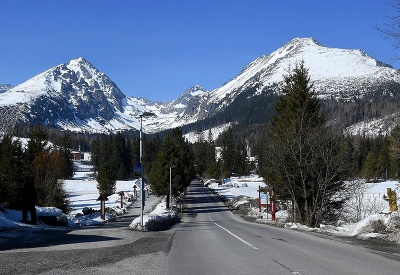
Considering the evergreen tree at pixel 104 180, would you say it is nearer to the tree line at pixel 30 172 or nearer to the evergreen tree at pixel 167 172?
the evergreen tree at pixel 167 172

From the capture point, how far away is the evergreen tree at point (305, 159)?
29.2m

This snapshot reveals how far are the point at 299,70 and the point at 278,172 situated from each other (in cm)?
797

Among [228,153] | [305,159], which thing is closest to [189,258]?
[305,159]

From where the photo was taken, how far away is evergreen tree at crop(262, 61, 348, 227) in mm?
29227

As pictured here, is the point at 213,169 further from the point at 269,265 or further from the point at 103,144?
the point at 269,265

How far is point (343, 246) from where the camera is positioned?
648 inches

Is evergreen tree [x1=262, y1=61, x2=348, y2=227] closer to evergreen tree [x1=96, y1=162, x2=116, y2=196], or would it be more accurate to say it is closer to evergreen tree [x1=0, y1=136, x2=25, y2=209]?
evergreen tree [x1=0, y1=136, x2=25, y2=209]

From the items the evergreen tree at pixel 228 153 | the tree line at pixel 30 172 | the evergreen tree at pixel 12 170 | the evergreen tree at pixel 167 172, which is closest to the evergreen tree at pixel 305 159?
the tree line at pixel 30 172

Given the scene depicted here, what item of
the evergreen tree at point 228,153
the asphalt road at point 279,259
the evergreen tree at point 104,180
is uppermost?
the evergreen tree at point 228,153

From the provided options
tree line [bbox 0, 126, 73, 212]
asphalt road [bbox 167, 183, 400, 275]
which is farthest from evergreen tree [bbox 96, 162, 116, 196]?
asphalt road [bbox 167, 183, 400, 275]

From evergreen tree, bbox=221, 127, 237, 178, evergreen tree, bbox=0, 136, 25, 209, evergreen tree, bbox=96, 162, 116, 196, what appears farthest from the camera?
evergreen tree, bbox=221, 127, 237, 178

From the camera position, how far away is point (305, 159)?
96.7 feet

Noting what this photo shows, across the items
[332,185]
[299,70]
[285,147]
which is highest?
[299,70]

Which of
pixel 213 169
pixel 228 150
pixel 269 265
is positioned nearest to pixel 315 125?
pixel 269 265
